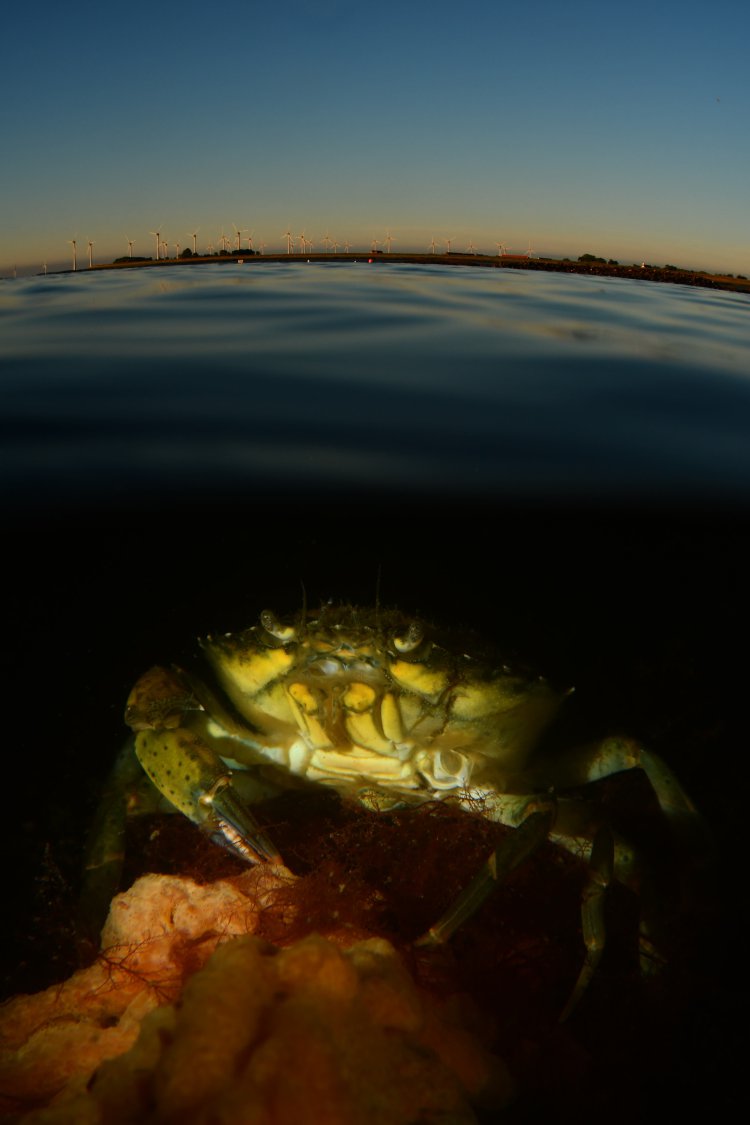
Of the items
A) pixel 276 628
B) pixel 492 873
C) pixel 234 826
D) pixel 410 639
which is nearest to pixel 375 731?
pixel 410 639

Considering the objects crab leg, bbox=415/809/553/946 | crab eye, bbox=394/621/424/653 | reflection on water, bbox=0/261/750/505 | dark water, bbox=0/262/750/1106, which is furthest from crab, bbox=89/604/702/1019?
reflection on water, bbox=0/261/750/505

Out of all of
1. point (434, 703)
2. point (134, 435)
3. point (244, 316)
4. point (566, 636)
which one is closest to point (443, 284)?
point (244, 316)

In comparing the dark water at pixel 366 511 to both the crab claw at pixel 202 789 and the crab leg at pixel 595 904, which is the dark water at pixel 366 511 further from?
the crab claw at pixel 202 789

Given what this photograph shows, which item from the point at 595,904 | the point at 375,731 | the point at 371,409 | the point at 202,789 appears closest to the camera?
the point at 595,904

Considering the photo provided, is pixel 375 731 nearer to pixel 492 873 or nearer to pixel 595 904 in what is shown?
pixel 492 873

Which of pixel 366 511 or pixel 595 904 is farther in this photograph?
pixel 366 511

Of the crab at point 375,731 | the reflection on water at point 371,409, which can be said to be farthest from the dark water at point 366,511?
the crab at point 375,731

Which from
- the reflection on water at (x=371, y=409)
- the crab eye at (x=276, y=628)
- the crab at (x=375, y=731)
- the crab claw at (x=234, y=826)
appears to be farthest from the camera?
the reflection on water at (x=371, y=409)
